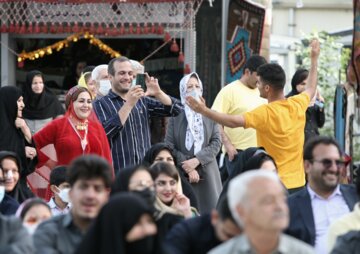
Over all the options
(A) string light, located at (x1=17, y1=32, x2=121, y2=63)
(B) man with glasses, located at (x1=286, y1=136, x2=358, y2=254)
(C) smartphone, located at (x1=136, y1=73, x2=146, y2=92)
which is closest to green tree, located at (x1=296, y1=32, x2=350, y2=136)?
(A) string light, located at (x1=17, y1=32, x2=121, y2=63)

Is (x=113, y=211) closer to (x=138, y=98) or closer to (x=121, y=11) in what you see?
(x=138, y=98)

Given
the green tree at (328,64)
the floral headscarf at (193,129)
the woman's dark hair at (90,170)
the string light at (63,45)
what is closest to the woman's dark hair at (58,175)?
the floral headscarf at (193,129)

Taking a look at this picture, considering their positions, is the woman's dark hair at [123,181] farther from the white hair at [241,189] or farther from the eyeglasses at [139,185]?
the white hair at [241,189]

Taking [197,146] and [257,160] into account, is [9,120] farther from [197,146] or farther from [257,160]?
[257,160]

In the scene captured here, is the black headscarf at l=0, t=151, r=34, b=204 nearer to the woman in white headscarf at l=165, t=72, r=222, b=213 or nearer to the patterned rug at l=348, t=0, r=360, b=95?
the woman in white headscarf at l=165, t=72, r=222, b=213

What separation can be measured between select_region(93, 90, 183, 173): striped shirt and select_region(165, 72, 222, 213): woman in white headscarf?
0.64 metres

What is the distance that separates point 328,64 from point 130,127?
1258 centimetres

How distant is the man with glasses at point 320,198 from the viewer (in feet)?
29.0

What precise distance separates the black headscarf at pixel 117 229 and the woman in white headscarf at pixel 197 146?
18.3 ft

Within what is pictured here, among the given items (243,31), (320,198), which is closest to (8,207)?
(320,198)

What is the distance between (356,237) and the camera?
7.60 meters

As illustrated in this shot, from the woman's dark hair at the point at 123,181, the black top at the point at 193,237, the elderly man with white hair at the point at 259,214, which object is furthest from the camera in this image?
the woman's dark hair at the point at 123,181

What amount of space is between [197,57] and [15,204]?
780 centimetres

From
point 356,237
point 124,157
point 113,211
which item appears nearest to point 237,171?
point 124,157
